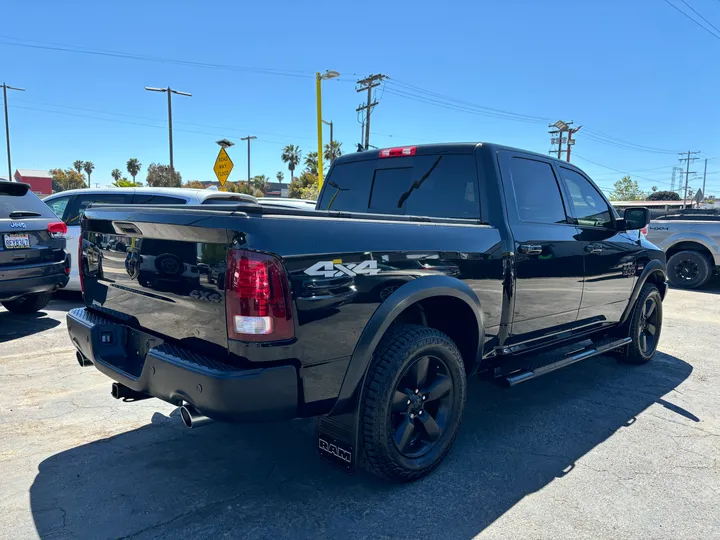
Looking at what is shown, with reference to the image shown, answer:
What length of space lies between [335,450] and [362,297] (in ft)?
2.59

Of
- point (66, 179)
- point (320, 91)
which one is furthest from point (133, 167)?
point (320, 91)

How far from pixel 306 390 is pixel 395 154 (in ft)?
7.18

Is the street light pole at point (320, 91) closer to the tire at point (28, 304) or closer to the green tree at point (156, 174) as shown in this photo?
the tire at point (28, 304)

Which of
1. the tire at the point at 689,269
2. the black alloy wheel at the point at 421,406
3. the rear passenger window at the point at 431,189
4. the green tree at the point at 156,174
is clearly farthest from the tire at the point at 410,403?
the green tree at the point at 156,174

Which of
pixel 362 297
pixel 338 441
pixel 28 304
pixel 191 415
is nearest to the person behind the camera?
pixel 191 415

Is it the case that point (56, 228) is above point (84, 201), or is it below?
below

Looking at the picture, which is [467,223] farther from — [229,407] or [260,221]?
[229,407]

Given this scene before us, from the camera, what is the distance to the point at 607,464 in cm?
311

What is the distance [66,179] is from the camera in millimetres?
78875

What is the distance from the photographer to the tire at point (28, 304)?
6.49 meters

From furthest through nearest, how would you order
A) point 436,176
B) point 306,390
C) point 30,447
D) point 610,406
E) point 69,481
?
1. point 610,406
2. point 436,176
3. point 30,447
4. point 69,481
5. point 306,390

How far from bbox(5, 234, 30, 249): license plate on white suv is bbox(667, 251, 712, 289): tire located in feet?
38.6

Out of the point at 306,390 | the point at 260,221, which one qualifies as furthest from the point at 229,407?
the point at 260,221

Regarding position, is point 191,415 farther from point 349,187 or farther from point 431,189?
point 349,187
